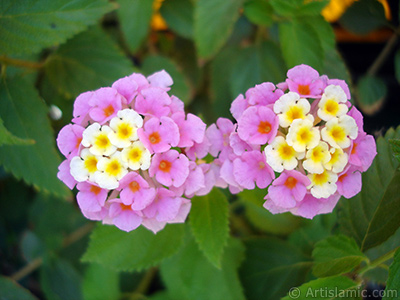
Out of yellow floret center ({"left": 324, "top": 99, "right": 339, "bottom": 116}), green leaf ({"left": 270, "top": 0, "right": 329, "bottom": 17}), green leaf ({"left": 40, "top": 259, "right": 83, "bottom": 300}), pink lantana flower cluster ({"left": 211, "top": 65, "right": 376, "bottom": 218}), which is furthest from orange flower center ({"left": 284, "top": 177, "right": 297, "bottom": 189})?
green leaf ({"left": 40, "top": 259, "right": 83, "bottom": 300})

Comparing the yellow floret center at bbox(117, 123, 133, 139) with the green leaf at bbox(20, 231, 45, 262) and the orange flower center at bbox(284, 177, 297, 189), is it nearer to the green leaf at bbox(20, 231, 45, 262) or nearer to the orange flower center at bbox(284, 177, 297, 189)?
the orange flower center at bbox(284, 177, 297, 189)

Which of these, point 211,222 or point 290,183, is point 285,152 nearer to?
point 290,183

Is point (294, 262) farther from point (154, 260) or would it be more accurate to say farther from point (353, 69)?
point (353, 69)

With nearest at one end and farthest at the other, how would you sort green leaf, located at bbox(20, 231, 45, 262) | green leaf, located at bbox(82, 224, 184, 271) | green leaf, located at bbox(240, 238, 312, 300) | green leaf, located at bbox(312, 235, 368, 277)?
green leaf, located at bbox(312, 235, 368, 277) < green leaf, located at bbox(82, 224, 184, 271) < green leaf, located at bbox(240, 238, 312, 300) < green leaf, located at bbox(20, 231, 45, 262)

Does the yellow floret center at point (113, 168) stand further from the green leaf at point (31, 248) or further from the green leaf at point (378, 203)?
the green leaf at point (31, 248)

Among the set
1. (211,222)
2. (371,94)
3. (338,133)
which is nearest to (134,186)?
(211,222)

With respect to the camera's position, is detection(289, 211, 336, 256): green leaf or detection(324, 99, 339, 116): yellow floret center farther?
detection(289, 211, 336, 256): green leaf
